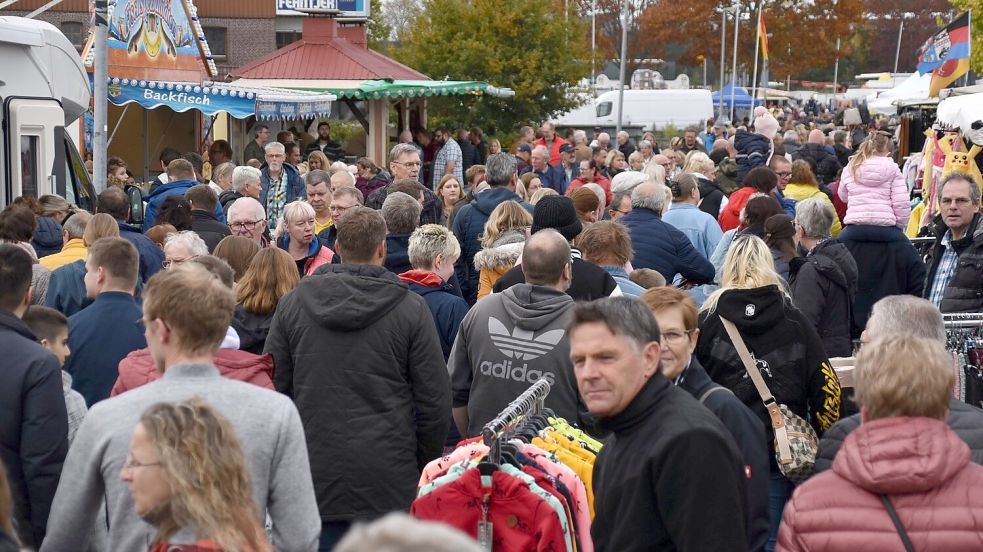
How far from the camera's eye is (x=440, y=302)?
6.99 meters

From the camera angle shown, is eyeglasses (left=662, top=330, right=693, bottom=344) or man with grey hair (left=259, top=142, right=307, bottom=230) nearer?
eyeglasses (left=662, top=330, right=693, bottom=344)

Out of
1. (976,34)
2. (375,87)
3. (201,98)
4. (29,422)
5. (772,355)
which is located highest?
(976,34)

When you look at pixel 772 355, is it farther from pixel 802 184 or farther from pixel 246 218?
pixel 802 184

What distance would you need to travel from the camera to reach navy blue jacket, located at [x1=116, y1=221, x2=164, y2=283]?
27.1 feet

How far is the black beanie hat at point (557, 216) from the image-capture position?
793 cm

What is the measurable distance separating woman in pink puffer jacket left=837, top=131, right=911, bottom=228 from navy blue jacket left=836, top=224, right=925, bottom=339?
3.7 inches

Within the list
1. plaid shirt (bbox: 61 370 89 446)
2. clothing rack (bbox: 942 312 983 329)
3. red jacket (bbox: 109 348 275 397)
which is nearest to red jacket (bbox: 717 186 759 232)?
clothing rack (bbox: 942 312 983 329)

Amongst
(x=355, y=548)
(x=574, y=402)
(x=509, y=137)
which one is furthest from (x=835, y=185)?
(x=509, y=137)

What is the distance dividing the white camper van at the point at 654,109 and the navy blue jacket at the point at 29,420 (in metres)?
42.8

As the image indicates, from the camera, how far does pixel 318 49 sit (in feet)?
93.7

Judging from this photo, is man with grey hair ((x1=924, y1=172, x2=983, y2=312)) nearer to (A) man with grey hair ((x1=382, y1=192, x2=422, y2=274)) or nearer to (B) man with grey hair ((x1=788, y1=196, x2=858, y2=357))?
(B) man with grey hair ((x1=788, y1=196, x2=858, y2=357))

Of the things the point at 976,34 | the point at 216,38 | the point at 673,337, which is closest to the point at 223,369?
the point at 673,337

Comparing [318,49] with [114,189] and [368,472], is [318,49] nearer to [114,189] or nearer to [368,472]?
[114,189]

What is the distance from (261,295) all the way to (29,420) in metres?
1.54
